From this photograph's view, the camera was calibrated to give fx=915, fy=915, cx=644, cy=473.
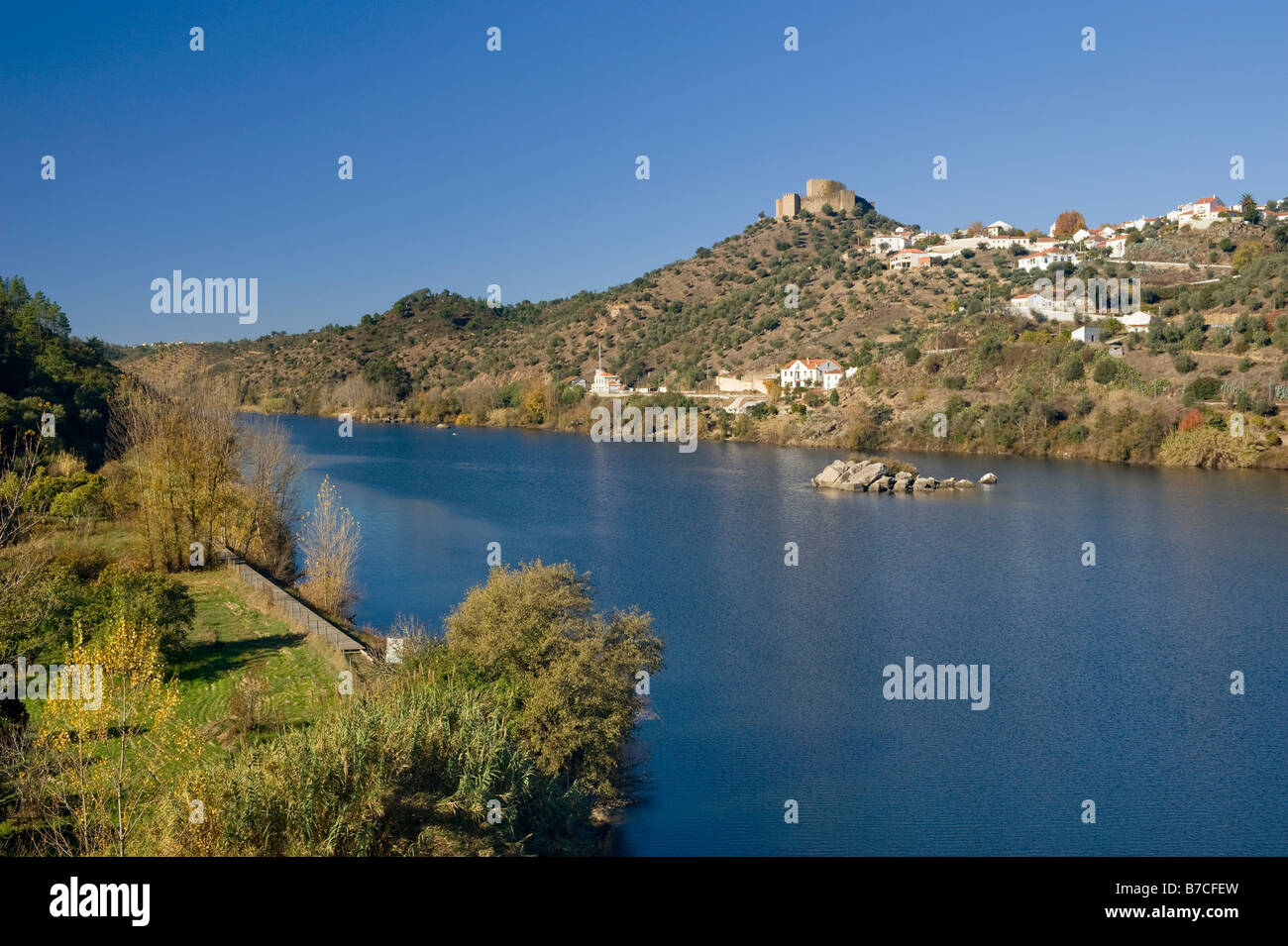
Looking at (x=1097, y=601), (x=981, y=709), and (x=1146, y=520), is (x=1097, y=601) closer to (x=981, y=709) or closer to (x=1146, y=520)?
(x=981, y=709)

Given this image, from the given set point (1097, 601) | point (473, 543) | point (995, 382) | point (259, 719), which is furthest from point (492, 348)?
point (259, 719)

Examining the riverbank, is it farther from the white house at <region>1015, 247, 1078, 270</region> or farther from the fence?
the fence

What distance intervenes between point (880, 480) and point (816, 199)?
300 feet

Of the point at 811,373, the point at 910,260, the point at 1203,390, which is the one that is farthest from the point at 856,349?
the point at 1203,390

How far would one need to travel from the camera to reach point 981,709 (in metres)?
17.8

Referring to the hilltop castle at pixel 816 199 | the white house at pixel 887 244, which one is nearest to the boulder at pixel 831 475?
the white house at pixel 887 244

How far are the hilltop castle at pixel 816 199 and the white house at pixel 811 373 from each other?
56.2 m

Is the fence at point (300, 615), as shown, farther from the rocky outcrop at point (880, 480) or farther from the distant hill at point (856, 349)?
the rocky outcrop at point (880, 480)

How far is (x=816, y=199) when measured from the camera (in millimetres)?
128625

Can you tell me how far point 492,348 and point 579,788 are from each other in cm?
10563

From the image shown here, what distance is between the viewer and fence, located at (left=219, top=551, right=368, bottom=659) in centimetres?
1638

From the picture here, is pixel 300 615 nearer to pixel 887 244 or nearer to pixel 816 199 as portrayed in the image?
pixel 887 244
